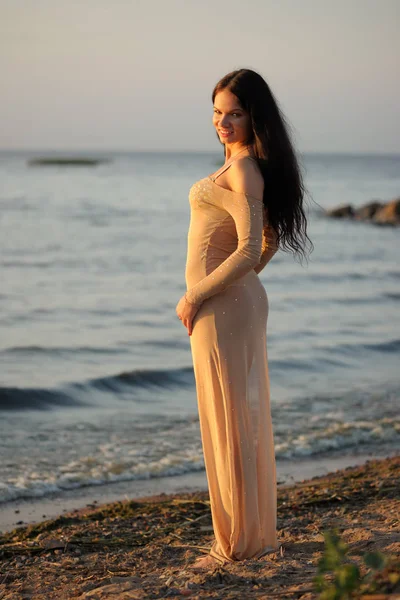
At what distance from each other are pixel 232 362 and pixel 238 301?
0.93ft

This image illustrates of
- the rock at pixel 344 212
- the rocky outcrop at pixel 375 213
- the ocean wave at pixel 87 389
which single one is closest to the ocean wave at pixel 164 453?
the ocean wave at pixel 87 389

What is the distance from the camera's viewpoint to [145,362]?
35.7 ft

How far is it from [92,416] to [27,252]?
13646 mm

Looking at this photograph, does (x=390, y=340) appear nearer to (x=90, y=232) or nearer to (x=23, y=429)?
(x=23, y=429)

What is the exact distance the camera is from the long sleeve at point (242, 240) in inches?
146

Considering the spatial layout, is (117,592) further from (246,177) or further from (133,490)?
(133,490)

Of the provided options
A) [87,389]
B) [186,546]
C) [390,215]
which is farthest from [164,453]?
[390,215]

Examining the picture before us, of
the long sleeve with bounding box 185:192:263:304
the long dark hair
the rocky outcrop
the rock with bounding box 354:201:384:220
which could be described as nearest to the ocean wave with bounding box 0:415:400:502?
the long sleeve with bounding box 185:192:263:304

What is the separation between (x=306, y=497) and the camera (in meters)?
5.73

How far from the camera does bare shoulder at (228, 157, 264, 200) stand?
3.73m

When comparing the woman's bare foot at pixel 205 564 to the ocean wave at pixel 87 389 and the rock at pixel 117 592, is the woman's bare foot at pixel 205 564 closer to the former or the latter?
the rock at pixel 117 592

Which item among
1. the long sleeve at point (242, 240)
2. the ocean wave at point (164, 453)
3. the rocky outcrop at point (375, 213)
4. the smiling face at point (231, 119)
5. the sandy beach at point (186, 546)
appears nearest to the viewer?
the sandy beach at point (186, 546)

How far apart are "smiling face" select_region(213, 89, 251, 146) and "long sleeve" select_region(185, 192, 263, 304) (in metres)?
0.32

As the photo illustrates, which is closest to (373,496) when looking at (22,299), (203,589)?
(203,589)
